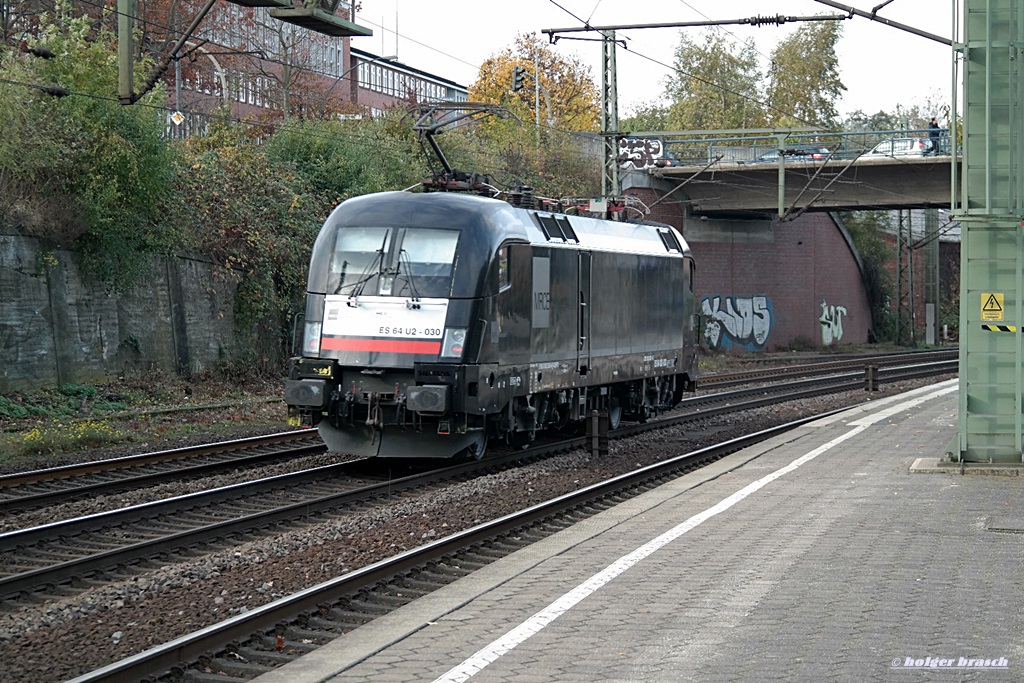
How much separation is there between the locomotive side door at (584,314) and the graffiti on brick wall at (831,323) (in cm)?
4030

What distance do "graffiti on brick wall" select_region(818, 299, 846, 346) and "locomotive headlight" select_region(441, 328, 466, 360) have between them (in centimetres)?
4427

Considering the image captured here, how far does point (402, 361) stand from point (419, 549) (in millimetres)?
5200

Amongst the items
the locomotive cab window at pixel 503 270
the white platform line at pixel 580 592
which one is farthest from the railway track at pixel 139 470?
the white platform line at pixel 580 592

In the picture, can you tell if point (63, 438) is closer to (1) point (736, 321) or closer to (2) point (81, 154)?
(2) point (81, 154)

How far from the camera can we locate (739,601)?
26.4 feet

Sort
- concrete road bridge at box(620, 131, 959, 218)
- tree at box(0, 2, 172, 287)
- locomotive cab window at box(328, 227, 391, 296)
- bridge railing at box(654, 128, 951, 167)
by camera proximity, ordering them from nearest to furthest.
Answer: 1. locomotive cab window at box(328, 227, 391, 296)
2. tree at box(0, 2, 172, 287)
3. bridge railing at box(654, 128, 951, 167)
4. concrete road bridge at box(620, 131, 959, 218)

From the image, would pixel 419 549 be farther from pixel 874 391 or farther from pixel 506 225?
pixel 874 391

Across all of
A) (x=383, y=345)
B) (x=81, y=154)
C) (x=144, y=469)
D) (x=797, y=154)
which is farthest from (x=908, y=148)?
(x=144, y=469)

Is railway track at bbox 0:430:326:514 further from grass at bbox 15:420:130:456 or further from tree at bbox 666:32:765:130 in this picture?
tree at bbox 666:32:765:130

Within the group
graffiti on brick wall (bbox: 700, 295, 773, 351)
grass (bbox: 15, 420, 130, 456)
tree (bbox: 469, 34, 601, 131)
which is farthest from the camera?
tree (bbox: 469, 34, 601, 131)

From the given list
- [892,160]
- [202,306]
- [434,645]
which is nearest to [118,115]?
[202,306]

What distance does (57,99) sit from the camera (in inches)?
917

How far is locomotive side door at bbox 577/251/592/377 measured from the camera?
1842 centimetres

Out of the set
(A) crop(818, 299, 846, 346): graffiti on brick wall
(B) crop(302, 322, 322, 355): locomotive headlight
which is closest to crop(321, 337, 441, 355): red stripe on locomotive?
(B) crop(302, 322, 322, 355): locomotive headlight
